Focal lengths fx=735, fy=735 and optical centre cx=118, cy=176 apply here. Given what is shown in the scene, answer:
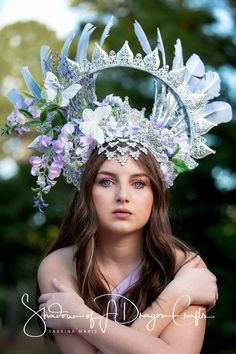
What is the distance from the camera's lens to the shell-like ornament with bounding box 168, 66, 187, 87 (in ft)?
11.2

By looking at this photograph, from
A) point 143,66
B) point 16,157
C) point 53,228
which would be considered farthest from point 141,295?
point 16,157

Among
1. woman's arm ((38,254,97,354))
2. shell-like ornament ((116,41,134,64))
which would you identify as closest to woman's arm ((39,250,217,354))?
woman's arm ((38,254,97,354))

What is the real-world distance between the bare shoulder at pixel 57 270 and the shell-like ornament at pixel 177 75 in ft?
3.00

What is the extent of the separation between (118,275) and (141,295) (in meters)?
0.17

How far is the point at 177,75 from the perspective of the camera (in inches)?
134

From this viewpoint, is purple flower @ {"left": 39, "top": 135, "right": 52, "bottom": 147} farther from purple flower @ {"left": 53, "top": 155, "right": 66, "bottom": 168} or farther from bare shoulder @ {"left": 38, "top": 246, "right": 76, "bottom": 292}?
bare shoulder @ {"left": 38, "top": 246, "right": 76, "bottom": 292}

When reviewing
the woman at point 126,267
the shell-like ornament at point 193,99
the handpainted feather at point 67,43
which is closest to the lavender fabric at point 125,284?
the woman at point 126,267

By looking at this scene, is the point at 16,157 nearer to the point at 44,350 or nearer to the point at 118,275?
the point at 44,350

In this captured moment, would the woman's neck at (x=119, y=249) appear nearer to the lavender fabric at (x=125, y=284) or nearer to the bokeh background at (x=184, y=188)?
the lavender fabric at (x=125, y=284)

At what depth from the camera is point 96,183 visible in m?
3.21

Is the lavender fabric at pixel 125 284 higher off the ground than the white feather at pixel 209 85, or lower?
lower

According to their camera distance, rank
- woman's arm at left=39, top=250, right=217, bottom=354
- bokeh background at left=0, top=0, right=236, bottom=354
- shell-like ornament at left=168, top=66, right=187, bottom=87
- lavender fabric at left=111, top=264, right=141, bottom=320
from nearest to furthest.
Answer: woman's arm at left=39, top=250, right=217, bottom=354 → lavender fabric at left=111, top=264, right=141, bottom=320 → shell-like ornament at left=168, top=66, right=187, bottom=87 → bokeh background at left=0, top=0, right=236, bottom=354

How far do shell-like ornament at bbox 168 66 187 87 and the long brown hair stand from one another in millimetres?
392

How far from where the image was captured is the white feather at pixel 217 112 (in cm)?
350
